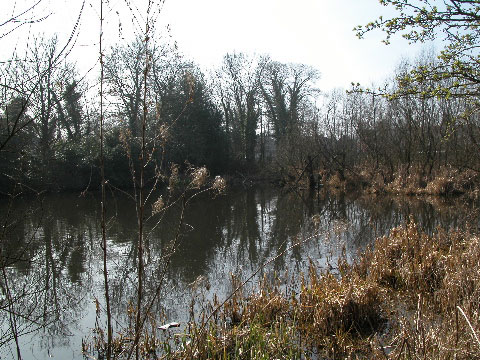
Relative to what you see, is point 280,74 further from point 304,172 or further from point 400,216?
point 400,216

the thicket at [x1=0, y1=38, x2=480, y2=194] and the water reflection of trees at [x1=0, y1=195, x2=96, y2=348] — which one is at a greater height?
the thicket at [x1=0, y1=38, x2=480, y2=194]

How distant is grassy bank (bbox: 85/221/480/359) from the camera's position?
3451mm

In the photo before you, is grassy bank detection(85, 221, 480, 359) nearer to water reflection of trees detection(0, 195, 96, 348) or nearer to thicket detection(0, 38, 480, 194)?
water reflection of trees detection(0, 195, 96, 348)

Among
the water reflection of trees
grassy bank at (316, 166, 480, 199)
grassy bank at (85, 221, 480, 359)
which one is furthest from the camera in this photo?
grassy bank at (316, 166, 480, 199)

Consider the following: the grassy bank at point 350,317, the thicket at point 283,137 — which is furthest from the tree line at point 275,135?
the grassy bank at point 350,317

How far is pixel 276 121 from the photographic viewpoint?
34938mm

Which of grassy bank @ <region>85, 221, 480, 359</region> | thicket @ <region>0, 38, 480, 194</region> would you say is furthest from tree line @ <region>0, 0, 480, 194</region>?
grassy bank @ <region>85, 221, 480, 359</region>

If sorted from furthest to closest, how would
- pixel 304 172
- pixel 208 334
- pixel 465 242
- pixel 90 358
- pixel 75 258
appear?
1. pixel 304 172
2. pixel 75 258
3. pixel 465 242
4. pixel 90 358
5. pixel 208 334

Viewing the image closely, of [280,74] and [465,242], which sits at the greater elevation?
[280,74]

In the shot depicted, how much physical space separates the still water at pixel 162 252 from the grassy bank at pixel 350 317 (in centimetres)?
68

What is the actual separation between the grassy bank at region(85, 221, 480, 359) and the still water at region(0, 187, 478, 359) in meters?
0.68

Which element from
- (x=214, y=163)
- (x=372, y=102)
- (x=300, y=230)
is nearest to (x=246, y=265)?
(x=300, y=230)

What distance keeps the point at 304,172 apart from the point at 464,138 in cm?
1017

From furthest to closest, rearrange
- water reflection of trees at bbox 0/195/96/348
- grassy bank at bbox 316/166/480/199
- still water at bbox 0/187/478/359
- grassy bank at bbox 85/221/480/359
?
grassy bank at bbox 316/166/480/199 → still water at bbox 0/187/478/359 → water reflection of trees at bbox 0/195/96/348 → grassy bank at bbox 85/221/480/359
